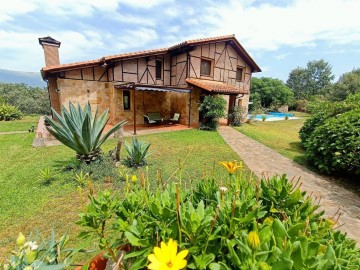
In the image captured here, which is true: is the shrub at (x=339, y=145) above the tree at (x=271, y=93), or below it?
below

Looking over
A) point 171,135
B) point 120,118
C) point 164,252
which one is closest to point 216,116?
point 171,135

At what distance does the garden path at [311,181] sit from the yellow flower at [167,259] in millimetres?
1138

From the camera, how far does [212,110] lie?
12469 millimetres

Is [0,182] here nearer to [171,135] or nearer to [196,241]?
[196,241]

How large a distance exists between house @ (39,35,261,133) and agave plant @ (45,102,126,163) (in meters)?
5.30

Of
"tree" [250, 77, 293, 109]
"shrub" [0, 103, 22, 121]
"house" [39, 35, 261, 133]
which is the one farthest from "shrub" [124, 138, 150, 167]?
"tree" [250, 77, 293, 109]

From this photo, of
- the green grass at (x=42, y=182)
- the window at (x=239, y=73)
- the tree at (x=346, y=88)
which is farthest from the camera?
the tree at (x=346, y=88)

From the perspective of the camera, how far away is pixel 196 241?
1073 millimetres

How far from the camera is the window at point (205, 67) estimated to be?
14219mm

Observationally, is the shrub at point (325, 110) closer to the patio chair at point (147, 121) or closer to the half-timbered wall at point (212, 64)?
the half-timbered wall at point (212, 64)

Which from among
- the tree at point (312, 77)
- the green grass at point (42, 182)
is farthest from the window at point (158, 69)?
the tree at point (312, 77)

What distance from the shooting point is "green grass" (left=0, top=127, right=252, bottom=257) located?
125 inches

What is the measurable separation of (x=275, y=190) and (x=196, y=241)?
0.84 metres

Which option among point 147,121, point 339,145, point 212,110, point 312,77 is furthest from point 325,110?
point 312,77
